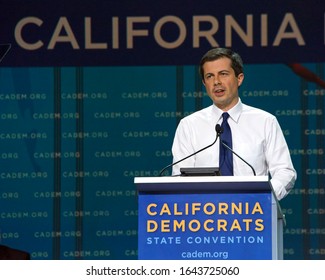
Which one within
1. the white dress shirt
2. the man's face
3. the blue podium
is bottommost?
the blue podium

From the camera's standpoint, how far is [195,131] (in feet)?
16.6

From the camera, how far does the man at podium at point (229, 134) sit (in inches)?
193

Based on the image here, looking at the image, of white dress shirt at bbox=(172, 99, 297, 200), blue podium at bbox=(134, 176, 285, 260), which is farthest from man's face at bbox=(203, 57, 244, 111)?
blue podium at bbox=(134, 176, 285, 260)

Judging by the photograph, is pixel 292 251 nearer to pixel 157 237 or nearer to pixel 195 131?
pixel 195 131

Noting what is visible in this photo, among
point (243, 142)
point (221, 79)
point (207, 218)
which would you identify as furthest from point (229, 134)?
point (207, 218)

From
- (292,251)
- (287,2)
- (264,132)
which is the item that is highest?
(287,2)

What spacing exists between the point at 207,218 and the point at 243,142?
0.99 meters

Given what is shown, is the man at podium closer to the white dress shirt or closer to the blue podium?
the white dress shirt

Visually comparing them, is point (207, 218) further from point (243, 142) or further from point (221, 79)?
point (221, 79)

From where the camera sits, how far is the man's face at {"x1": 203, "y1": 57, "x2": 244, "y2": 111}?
196 inches

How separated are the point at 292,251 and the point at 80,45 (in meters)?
1.86

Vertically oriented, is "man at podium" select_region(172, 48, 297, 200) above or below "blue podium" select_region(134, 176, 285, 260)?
above
